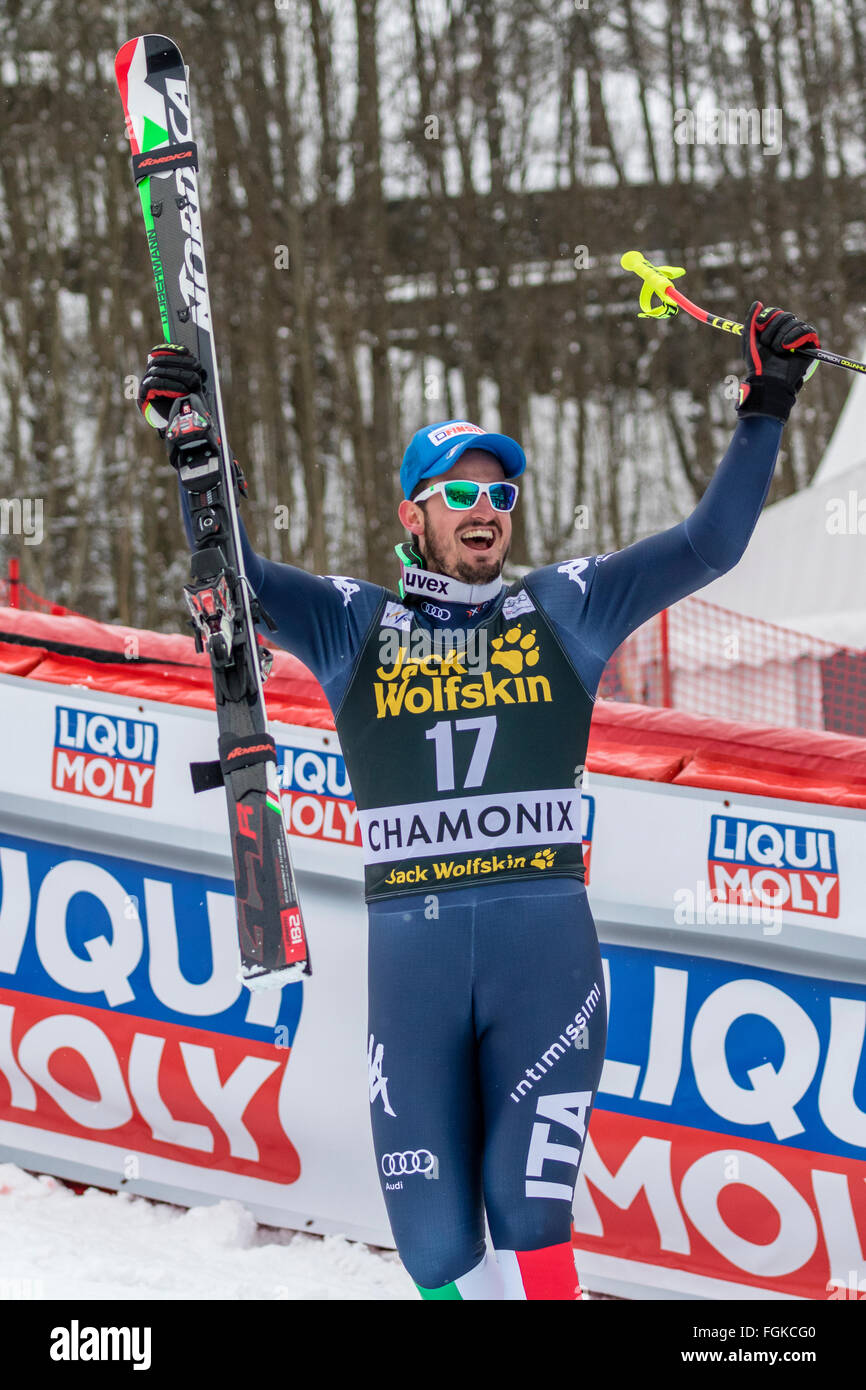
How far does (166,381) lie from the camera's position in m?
2.96

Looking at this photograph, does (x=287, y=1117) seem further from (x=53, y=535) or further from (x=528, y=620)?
(x=53, y=535)

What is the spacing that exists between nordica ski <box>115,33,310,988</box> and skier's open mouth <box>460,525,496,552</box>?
46cm

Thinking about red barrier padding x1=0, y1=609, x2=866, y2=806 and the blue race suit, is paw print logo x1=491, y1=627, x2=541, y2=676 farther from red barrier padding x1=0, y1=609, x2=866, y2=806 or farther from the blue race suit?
red barrier padding x1=0, y1=609, x2=866, y2=806

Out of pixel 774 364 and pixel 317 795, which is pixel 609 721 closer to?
pixel 317 795

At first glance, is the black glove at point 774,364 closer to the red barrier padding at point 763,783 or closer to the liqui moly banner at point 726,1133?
the red barrier padding at point 763,783

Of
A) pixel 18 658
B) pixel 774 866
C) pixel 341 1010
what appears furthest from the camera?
pixel 18 658

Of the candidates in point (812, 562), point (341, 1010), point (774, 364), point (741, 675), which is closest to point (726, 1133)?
point (341, 1010)

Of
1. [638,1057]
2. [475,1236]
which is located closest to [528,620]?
[475,1236]

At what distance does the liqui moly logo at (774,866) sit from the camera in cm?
367

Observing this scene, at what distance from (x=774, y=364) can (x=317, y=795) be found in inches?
78.2

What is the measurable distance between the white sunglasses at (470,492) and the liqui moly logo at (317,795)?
141cm

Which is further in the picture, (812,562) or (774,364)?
(812,562)

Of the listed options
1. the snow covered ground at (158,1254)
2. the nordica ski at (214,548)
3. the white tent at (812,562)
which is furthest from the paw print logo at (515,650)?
the white tent at (812,562)

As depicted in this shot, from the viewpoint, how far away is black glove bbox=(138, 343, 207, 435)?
2.96 metres
